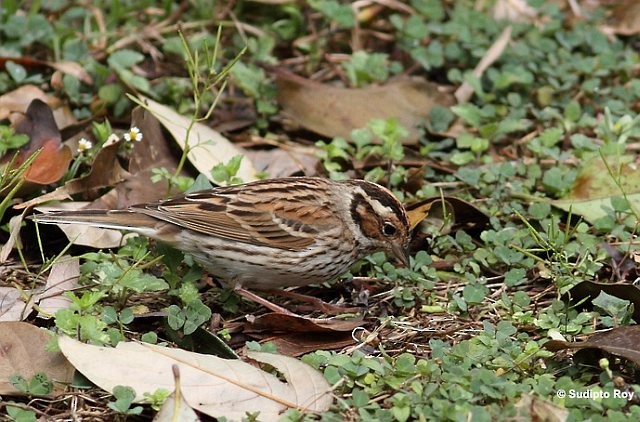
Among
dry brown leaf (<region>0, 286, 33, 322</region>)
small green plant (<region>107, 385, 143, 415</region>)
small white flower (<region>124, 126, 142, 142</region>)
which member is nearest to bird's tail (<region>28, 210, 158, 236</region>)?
dry brown leaf (<region>0, 286, 33, 322</region>)

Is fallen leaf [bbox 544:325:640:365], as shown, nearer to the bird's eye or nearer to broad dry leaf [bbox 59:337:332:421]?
broad dry leaf [bbox 59:337:332:421]

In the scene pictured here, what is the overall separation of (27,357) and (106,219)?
1.11 meters

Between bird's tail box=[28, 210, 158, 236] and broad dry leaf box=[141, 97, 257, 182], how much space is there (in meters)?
0.82

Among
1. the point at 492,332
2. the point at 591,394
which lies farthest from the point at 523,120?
the point at 591,394

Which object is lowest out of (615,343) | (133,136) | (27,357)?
(27,357)

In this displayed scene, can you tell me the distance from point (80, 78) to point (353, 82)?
199cm

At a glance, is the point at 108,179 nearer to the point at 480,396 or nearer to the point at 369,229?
the point at 369,229

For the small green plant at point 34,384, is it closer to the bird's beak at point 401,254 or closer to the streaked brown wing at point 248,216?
the streaked brown wing at point 248,216

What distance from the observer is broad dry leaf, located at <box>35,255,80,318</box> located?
5.63m

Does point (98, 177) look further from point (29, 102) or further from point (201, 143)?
point (29, 102)

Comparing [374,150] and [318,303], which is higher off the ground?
[374,150]

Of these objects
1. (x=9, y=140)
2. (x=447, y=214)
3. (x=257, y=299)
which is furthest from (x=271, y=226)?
(x=9, y=140)

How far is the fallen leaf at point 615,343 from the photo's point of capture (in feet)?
16.0

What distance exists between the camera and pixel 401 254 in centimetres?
617
